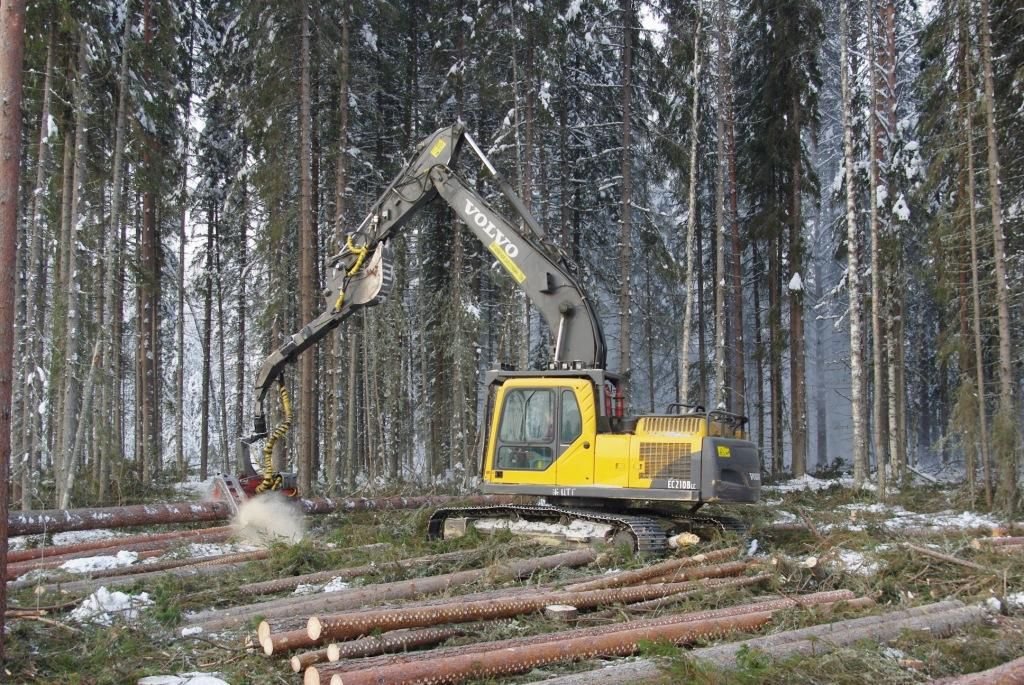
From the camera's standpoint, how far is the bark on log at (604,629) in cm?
526

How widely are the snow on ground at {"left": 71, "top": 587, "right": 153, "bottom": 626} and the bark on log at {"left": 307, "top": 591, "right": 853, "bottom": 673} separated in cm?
282

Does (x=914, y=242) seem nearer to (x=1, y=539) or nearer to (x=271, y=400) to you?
(x=271, y=400)

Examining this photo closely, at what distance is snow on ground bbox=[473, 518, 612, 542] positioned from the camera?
10.3m

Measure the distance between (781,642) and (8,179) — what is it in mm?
6276

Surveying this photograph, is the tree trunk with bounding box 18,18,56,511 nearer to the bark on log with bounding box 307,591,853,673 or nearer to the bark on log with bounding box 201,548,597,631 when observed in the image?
the bark on log with bounding box 201,548,597,631

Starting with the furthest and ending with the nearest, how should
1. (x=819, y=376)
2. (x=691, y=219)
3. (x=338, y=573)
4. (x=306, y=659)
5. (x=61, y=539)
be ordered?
(x=819, y=376)
(x=691, y=219)
(x=61, y=539)
(x=338, y=573)
(x=306, y=659)

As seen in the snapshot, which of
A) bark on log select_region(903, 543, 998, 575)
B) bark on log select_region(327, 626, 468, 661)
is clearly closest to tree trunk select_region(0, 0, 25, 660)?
bark on log select_region(327, 626, 468, 661)

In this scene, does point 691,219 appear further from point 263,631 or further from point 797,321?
point 263,631

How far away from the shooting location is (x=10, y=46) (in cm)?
587

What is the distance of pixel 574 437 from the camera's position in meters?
10.7

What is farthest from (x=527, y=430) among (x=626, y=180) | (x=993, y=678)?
(x=626, y=180)

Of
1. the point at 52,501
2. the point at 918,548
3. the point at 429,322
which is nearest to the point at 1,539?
the point at 918,548

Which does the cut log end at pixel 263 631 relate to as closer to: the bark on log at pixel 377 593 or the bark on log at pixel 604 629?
the bark on log at pixel 604 629

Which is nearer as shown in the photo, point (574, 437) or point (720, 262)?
point (574, 437)
